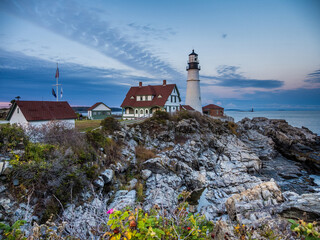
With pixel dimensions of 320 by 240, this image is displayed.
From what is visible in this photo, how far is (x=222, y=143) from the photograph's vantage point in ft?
86.3

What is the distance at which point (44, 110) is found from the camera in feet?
60.3

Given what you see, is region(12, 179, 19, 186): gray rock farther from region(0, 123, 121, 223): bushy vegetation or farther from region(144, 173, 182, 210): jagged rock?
region(144, 173, 182, 210): jagged rock

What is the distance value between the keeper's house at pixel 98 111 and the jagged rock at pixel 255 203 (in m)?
32.2

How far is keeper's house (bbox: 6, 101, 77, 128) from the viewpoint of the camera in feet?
55.3

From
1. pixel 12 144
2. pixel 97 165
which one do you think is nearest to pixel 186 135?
pixel 97 165

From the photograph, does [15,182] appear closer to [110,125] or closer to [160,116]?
[110,125]

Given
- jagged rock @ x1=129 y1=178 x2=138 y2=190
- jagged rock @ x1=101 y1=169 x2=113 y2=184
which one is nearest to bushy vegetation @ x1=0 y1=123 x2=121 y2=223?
jagged rock @ x1=101 y1=169 x2=113 y2=184

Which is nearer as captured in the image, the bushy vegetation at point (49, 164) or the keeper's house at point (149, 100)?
the bushy vegetation at point (49, 164)

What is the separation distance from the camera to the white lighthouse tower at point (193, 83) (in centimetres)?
4325

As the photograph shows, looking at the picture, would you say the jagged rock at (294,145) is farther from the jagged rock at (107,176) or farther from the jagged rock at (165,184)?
the jagged rock at (107,176)

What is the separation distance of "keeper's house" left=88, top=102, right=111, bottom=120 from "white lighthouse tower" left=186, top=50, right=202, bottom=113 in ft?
63.7

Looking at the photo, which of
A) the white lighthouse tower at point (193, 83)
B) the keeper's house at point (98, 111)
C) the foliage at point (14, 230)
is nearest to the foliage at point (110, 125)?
the foliage at point (14, 230)

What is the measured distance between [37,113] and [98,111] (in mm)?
20540

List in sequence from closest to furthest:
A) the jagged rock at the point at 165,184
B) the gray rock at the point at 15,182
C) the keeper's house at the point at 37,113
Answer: the gray rock at the point at 15,182 < the jagged rock at the point at 165,184 < the keeper's house at the point at 37,113
